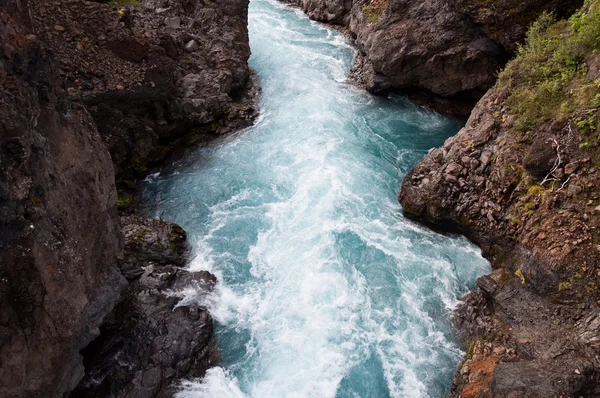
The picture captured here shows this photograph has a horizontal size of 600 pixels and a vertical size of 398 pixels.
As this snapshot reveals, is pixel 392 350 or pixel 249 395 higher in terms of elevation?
pixel 392 350

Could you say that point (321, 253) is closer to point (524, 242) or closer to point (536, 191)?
point (524, 242)

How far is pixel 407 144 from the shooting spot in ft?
62.4

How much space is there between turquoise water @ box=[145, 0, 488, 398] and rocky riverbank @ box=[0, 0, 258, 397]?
1018mm

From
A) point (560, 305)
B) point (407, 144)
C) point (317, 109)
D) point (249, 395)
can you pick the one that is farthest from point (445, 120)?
point (249, 395)

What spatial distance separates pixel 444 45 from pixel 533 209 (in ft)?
35.7

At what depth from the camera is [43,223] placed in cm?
786

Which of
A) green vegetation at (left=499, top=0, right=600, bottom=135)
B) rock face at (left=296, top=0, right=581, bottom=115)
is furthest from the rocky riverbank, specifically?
green vegetation at (left=499, top=0, right=600, bottom=135)

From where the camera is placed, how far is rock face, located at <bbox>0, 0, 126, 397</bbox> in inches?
281

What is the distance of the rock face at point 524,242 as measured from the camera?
904cm

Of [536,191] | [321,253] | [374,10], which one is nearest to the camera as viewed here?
[536,191]

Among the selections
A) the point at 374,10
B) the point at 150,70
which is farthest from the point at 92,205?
the point at 374,10

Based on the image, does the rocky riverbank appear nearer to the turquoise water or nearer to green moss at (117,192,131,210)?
green moss at (117,192,131,210)

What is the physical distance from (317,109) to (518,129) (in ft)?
33.6

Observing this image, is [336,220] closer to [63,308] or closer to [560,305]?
[560,305]
